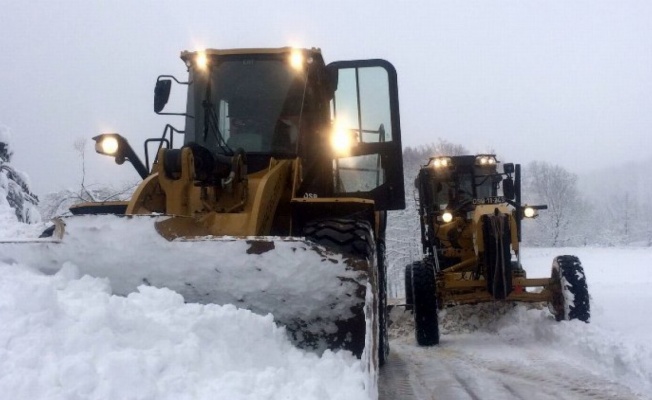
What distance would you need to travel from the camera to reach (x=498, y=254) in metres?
7.78

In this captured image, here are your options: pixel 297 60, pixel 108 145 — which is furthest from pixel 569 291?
pixel 108 145

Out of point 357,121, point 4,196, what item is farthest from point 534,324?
point 4,196

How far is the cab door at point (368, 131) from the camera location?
230 inches

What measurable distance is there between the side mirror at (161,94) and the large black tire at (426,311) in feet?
13.6

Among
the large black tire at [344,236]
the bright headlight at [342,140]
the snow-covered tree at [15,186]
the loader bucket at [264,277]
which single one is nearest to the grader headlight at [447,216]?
the bright headlight at [342,140]

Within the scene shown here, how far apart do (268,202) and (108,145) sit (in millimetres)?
1719

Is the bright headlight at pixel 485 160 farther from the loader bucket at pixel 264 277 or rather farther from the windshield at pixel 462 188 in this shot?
the loader bucket at pixel 264 277

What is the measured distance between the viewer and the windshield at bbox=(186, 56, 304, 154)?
561 cm

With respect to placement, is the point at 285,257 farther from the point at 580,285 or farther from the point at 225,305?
the point at 580,285

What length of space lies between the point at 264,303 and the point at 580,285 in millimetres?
5762

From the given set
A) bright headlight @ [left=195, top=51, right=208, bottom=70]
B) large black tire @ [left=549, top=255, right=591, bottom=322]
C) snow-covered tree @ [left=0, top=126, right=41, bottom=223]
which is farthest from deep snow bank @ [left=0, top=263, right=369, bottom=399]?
snow-covered tree @ [left=0, top=126, right=41, bottom=223]

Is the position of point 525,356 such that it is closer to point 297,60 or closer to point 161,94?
point 297,60

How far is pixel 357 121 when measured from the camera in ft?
19.8

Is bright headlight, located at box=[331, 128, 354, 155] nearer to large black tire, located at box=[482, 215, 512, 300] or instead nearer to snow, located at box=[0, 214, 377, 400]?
snow, located at box=[0, 214, 377, 400]
